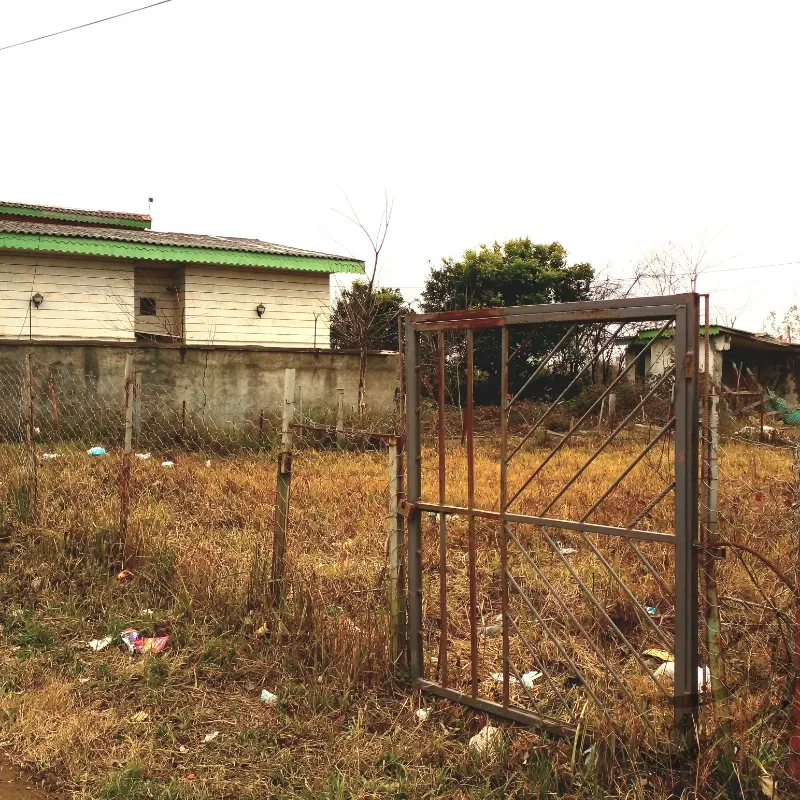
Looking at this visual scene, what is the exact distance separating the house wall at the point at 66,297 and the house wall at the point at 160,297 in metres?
0.48

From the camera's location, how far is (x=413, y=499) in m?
3.52

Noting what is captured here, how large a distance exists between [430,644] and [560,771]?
1391 millimetres

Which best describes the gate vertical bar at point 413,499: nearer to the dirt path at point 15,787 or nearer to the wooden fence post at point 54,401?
the dirt path at point 15,787

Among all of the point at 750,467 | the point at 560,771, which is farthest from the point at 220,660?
the point at 750,467

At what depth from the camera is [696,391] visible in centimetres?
257

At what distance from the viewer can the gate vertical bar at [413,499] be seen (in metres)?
3.47

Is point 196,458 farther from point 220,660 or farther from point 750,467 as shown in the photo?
point 750,467

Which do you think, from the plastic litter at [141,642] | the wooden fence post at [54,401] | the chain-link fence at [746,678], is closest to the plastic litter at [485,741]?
the chain-link fence at [746,678]

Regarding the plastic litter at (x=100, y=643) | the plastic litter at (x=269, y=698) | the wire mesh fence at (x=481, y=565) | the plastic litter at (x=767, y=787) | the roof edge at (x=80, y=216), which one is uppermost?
the roof edge at (x=80, y=216)

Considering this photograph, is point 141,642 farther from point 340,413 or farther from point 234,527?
point 340,413

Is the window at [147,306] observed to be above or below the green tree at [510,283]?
below

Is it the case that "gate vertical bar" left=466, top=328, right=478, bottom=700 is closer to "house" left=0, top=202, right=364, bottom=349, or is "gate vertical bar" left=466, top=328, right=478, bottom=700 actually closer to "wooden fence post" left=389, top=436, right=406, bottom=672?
"wooden fence post" left=389, top=436, right=406, bottom=672

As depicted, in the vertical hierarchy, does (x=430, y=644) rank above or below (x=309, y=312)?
below

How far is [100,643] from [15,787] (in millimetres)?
1238
